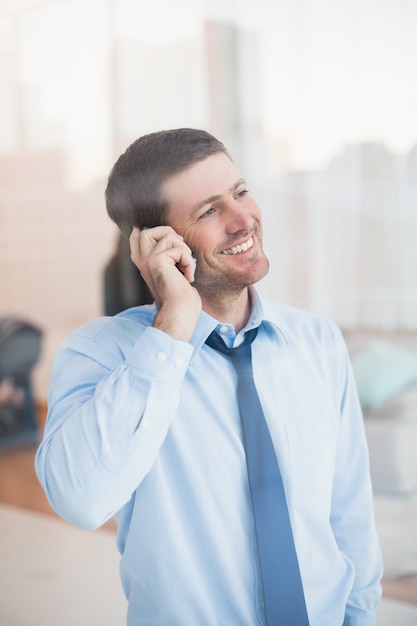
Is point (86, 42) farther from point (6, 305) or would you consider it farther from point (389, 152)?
point (6, 305)

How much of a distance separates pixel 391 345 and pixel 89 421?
1.18 metres

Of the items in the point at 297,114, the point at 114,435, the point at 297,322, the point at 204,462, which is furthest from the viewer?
the point at 297,114

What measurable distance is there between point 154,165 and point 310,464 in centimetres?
55

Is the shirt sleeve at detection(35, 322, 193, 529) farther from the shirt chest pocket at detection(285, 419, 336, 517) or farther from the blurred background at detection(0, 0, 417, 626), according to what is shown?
the blurred background at detection(0, 0, 417, 626)

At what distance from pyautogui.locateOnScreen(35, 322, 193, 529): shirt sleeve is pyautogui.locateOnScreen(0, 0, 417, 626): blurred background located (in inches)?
26.8

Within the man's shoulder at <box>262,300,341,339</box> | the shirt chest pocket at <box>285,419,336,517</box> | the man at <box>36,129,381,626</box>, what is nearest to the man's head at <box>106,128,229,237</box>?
the man at <box>36,129,381,626</box>

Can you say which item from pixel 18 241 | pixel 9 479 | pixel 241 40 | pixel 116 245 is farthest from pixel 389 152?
pixel 9 479

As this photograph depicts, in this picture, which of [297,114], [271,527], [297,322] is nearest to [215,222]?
[297,322]

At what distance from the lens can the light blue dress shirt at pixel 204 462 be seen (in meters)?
1.01

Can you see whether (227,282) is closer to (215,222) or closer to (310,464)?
(215,222)

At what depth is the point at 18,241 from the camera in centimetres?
292

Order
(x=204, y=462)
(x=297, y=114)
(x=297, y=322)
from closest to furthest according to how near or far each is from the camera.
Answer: (x=204, y=462) → (x=297, y=322) → (x=297, y=114)

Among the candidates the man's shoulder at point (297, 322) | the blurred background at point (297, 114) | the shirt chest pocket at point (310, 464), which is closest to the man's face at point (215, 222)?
the man's shoulder at point (297, 322)

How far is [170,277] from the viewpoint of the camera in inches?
42.6
